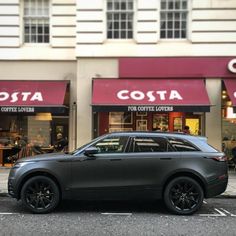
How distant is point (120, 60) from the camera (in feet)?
52.3

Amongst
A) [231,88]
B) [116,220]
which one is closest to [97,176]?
[116,220]

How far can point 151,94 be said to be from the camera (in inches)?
599

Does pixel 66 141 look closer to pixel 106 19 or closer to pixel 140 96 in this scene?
pixel 140 96

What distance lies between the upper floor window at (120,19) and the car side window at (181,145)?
24.9 ft

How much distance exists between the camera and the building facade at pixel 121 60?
15711 mm

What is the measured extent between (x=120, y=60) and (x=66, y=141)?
3600 mm

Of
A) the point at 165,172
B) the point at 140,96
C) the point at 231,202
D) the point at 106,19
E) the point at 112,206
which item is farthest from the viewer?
the point at 106,19

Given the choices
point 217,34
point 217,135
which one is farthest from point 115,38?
point 217,135

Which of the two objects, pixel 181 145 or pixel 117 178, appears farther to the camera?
pixel 181 145

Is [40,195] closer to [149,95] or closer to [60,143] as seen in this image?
[149,95]

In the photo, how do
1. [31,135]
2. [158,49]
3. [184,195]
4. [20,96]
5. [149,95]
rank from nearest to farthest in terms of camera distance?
[184,195] < [149,95] < [20,96] < [158,49] < [31,135]

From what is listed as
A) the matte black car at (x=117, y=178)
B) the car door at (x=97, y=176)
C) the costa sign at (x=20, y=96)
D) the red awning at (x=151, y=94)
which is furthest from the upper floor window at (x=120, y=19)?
the car door at (x=97, y=176)

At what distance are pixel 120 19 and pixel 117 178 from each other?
853 centimetres

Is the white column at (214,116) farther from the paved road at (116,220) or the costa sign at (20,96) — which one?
the costa sign at (20,96)
